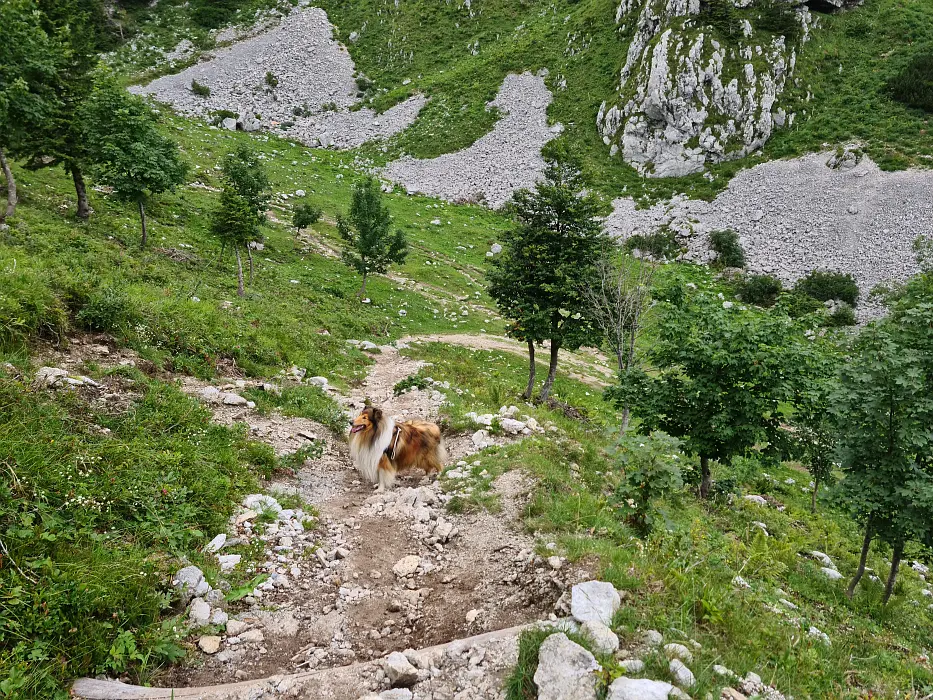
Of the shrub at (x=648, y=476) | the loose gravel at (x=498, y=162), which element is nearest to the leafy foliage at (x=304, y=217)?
the loose gravel at (x=498, y=162)

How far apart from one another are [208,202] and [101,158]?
37.3 feet

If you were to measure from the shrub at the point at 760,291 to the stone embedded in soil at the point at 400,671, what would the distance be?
40.1m

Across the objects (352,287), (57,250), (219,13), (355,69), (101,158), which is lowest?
(352,287)

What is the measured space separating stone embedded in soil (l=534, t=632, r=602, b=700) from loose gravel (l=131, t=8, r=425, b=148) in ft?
207

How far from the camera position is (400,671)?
14.0ft

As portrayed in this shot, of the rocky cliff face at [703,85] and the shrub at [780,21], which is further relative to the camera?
the shrub at [780,21]

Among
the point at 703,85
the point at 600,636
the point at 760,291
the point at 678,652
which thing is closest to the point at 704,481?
the point at 678,652

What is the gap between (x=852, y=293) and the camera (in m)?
34.9

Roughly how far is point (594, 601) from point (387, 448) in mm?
4976

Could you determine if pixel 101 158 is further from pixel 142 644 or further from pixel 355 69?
pixel 355 69

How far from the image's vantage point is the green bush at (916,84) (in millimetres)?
44719

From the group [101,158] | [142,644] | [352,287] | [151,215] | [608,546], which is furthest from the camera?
[352,287]

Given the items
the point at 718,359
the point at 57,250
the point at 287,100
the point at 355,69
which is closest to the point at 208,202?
the point at 57,250

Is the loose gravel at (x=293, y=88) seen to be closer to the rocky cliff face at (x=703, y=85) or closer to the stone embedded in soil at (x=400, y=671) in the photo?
the rocky cliff face at (x=703, y=85)
